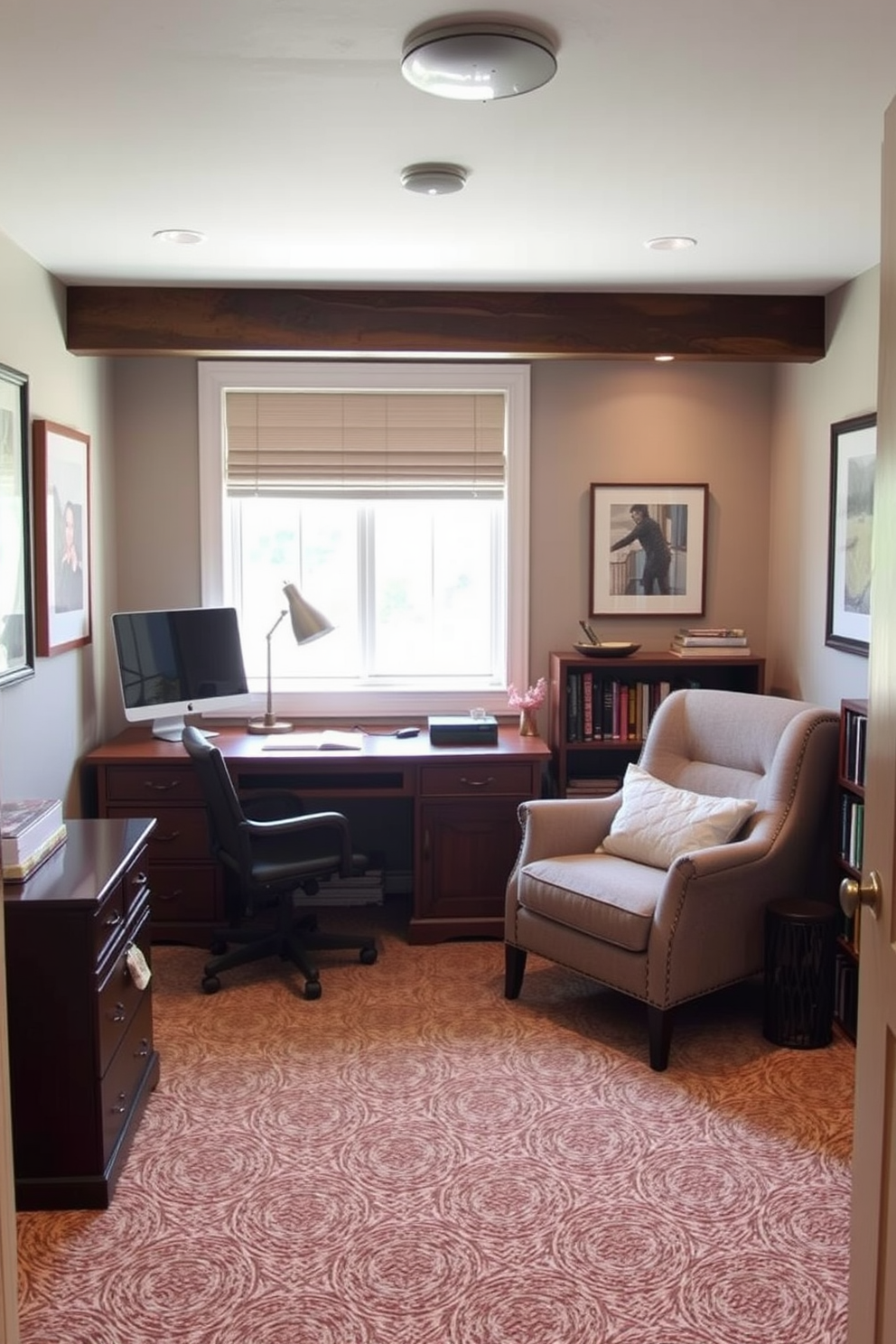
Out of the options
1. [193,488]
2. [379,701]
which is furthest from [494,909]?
[193,488]

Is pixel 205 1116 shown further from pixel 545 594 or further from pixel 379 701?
pixel 545 594

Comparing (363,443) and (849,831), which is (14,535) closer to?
(363,443)

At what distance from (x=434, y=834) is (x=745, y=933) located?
1255 mm

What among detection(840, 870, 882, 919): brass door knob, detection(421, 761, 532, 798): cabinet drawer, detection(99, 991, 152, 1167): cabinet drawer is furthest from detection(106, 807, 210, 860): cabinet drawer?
detection(840, 870, 882, 919): brass door knob

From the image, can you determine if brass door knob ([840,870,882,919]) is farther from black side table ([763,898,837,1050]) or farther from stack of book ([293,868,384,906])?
stack of book ([293,868,384,906])

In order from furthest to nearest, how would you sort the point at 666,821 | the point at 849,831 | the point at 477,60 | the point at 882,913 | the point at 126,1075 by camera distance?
1. the point at 666,821
2. the point at 849,831
3. the point at 126,1075
4. the point at 477,60
5. the point at 882,913

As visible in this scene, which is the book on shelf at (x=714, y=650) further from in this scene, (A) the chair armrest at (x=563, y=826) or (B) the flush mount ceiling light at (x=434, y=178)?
(B) the flush mount ceiling light at (x=434, y=178)

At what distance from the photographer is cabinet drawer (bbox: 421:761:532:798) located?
430cm

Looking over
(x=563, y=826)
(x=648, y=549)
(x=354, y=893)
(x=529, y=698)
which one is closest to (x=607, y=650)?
(x=529, y=698)

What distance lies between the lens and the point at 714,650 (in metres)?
4.62

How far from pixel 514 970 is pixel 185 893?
4.28 ft

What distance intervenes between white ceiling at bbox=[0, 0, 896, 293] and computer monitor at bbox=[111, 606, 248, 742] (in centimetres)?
125

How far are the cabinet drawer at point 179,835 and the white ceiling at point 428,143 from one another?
75.4 inches

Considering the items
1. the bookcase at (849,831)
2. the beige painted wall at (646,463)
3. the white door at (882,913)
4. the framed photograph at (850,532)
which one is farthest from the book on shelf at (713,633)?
the white door at (882,913)
